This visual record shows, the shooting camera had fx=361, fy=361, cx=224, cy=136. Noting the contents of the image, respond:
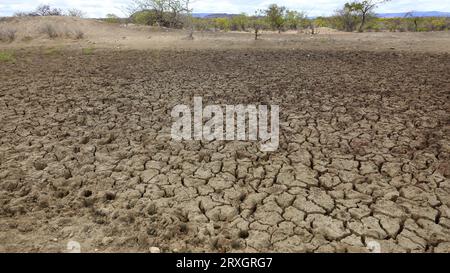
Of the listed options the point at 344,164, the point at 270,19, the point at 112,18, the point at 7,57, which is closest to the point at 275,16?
the point at 270,19

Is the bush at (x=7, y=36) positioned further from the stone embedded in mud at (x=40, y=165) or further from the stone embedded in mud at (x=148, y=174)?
the stone embedded in mud at (x=148, y=174)

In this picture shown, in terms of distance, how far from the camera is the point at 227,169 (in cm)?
404

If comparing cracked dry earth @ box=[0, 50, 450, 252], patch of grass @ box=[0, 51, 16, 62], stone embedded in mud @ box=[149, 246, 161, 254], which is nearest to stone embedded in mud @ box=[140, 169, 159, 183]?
cracked dry earth @ box=[0, 50, 450, 252]

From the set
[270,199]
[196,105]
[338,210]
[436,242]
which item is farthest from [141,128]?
[436,242]

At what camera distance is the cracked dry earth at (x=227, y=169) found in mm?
2996

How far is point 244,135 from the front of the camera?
15.9 ft

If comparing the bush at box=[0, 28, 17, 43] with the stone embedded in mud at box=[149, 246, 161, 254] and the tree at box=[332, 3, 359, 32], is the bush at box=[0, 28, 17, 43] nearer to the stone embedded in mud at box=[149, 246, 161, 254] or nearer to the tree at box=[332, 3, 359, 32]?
the stone embedded in mud at box=[149, 246, 161, 254]

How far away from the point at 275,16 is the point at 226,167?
18.3m

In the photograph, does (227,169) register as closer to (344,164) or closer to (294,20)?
(344,164)

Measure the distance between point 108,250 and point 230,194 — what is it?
1.25m

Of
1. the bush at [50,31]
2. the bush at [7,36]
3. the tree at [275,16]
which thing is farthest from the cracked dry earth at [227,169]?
the tree at [275,16]

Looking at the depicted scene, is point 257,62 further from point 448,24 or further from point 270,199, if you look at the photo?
point 448,24

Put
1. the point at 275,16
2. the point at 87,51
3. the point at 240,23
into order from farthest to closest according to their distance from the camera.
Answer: the point at 240,23 → the point at 275,16 → the point at 87,51

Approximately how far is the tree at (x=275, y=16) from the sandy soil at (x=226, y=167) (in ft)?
45.7
